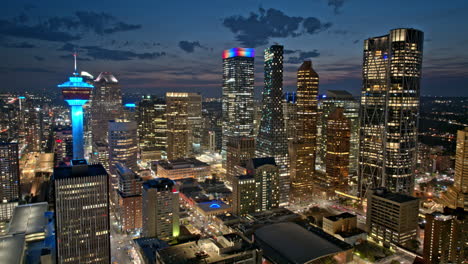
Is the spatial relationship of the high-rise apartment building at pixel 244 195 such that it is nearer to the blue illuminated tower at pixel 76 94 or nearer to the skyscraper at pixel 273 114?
the skyscraper at pixel 273 114

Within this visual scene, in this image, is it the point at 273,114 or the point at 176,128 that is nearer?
the point at 273,114

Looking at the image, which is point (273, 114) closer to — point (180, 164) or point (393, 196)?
point (180, 164)

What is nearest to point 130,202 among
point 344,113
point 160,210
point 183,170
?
point 160,210

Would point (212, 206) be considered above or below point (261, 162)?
below

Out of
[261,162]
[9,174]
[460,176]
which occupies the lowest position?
[9,174]

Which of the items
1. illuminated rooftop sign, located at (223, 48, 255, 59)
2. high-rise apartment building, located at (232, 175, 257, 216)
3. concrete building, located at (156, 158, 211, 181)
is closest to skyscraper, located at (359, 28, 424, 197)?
high-rise apartment building, located at (232, 175, 257, 216)

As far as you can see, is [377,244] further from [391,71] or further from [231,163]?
[231,163]

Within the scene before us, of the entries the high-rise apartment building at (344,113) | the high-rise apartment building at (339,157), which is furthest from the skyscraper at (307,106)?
the high-rise apartment building at (344,113)

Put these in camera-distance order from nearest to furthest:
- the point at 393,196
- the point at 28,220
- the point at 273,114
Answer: the point at 28,220, the point at 393,196, the point at 273,114
